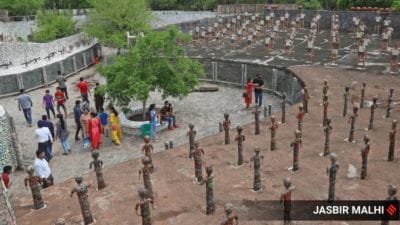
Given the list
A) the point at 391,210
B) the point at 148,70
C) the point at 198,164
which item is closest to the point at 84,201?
the point at 198,164

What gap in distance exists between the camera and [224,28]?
107 ft

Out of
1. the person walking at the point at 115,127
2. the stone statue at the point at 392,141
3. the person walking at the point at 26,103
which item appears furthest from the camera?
the person walking at the point at 26,103

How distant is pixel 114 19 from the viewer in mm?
27938

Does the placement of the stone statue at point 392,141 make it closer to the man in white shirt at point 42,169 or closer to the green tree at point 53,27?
the man in white shirt at point 42,169

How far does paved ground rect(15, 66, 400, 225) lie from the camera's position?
7.42 m

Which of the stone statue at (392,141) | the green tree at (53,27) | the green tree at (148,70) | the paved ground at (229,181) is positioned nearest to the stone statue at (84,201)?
the paved ground at (229,181)

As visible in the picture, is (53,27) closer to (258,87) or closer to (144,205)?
(258,87)

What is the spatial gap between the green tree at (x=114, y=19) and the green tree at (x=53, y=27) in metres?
5.13

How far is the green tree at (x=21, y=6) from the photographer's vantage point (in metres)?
44.7

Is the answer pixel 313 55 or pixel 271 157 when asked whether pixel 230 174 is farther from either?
pixel 313 55

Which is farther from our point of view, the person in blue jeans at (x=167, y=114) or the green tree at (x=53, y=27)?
the green tree at (x=53, y=27)

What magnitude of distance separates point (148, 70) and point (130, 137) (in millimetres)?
2437

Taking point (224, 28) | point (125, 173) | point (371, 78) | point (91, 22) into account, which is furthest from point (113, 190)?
point (224, 28)

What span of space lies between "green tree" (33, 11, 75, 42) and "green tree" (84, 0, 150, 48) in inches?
202
